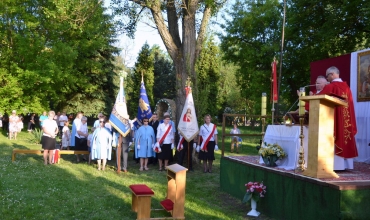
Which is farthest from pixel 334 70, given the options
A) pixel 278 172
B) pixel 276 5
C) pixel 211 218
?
pixel 276 5

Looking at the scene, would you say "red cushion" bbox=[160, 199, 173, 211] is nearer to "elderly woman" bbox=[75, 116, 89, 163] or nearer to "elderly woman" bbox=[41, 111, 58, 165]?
"elderly woman" bbox=[41, 111, 58, 165]

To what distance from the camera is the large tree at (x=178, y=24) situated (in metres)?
14.0

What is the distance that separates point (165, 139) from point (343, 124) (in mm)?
7073

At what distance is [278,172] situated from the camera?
7.30 m

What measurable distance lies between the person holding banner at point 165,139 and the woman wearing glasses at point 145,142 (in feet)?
0.98

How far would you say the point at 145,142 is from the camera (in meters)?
13.2

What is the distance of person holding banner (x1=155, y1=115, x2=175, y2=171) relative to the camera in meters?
13.1

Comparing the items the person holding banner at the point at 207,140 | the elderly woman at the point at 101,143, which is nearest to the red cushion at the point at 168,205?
the person holding banner at the point at 207,140

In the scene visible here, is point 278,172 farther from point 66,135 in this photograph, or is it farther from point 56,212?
point 66,135

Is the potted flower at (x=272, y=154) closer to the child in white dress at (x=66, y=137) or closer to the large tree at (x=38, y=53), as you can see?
the child in white dress at (x=66, y=137)

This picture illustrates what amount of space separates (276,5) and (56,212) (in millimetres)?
25959

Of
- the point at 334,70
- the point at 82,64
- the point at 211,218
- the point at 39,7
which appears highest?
the point at 39,7

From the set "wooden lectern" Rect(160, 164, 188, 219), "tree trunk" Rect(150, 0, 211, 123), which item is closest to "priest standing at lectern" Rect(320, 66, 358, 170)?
"wooden lectern" Rect(160, 164, 188, 219)

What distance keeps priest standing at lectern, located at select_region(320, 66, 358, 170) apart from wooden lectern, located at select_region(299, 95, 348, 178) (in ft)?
1.60
